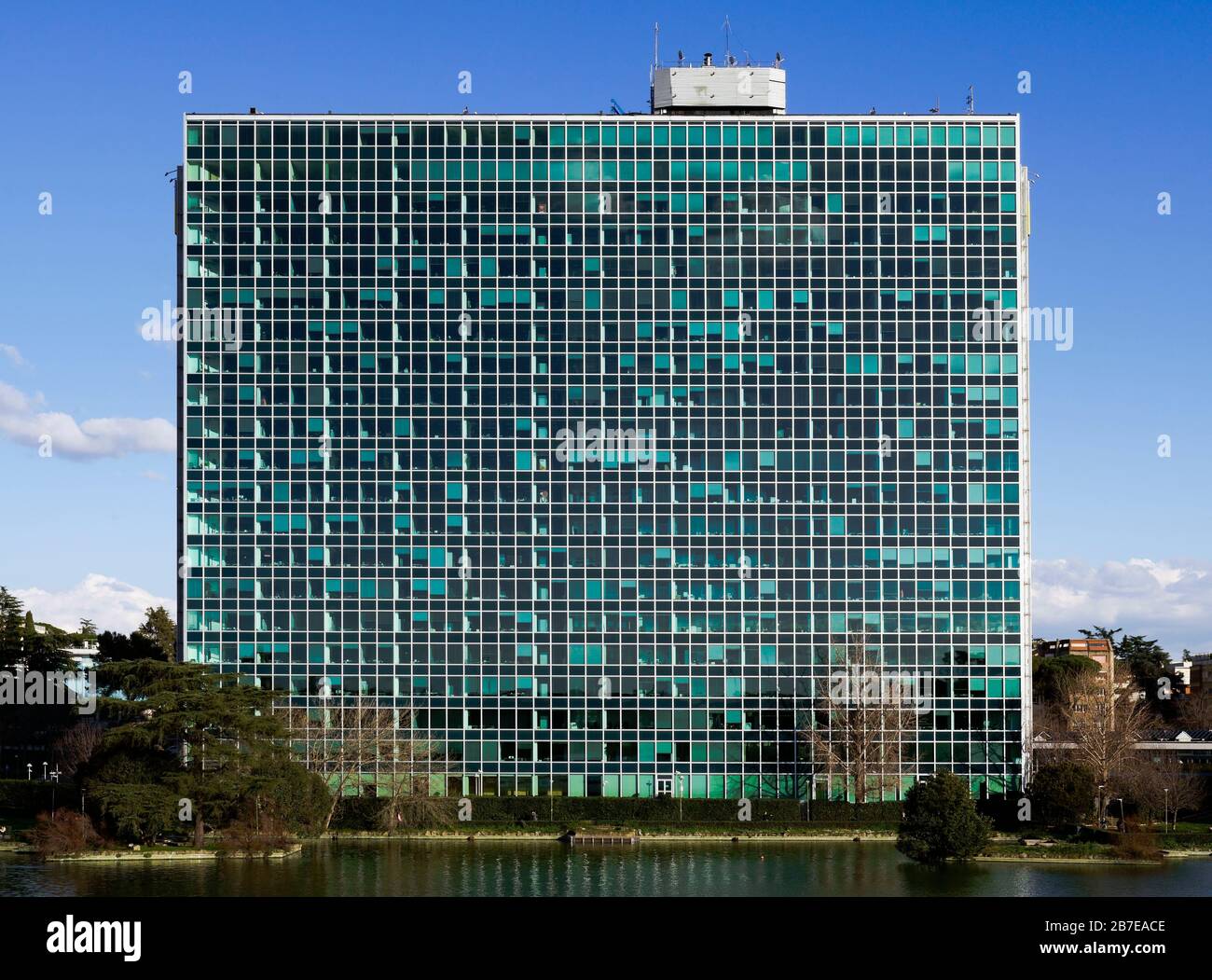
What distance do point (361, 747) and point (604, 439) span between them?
34.0 metres

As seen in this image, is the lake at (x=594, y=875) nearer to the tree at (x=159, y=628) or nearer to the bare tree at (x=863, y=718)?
the bare tree at (x=863, y=718)

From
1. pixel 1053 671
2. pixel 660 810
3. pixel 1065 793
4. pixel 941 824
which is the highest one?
pixel 1053 671

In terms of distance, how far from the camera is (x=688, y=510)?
431ft

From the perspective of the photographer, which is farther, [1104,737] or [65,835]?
[1104,737]

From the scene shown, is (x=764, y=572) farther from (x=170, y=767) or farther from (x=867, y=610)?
(x=170, y=767)

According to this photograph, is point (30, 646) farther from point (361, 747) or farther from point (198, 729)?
point (198, 729)

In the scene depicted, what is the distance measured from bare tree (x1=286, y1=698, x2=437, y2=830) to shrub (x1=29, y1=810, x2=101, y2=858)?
23.8 meters

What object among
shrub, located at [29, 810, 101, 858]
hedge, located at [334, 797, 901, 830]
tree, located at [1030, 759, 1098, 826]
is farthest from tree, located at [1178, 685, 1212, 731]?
shrub, located at [29, 810, 101, 858]

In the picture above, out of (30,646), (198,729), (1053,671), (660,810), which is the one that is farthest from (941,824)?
(30,646)

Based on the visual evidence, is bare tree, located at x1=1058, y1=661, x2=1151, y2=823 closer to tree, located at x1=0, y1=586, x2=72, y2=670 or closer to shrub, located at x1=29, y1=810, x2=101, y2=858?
shrub, located at x1=29, y1=810, x2=101, y2=858

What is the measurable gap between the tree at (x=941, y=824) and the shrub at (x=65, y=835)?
54.5 metres

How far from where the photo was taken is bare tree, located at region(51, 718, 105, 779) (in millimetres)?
134625

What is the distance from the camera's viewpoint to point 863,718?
12669 centimetres
